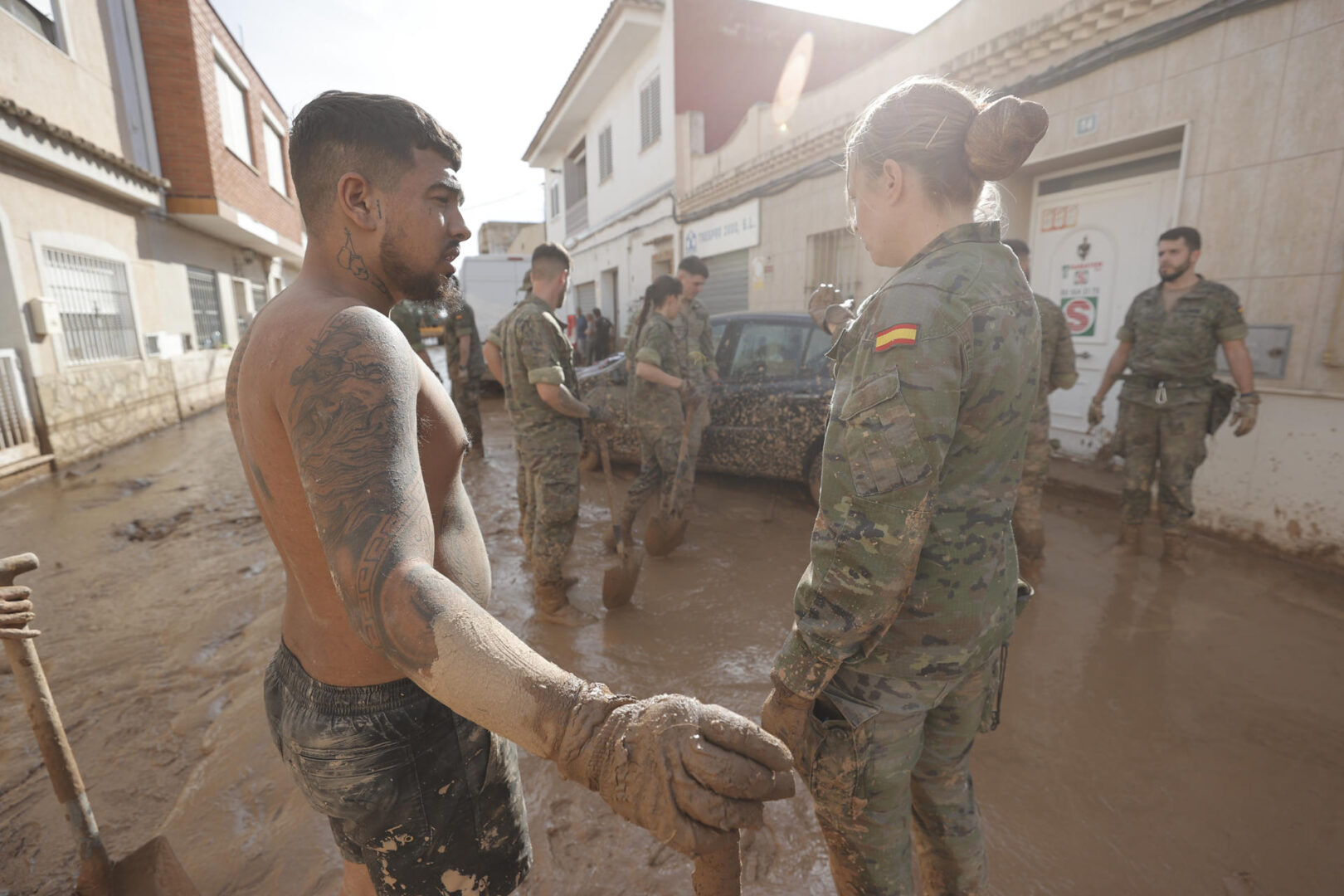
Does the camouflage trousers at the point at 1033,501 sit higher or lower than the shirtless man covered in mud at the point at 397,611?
lower

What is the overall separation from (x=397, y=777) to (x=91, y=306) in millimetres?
10160

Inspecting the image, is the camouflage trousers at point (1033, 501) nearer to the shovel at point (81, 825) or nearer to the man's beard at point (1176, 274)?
the man's beard at point (1176, 274)

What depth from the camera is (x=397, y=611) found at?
0.82 metres

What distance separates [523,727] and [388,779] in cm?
54

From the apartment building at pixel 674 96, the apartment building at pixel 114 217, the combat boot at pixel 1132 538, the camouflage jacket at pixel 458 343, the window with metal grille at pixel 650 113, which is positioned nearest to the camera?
the combat boot at pixel 1132 538

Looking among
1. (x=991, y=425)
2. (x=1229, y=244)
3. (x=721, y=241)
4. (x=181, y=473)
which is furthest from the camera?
(x=721, y=241)

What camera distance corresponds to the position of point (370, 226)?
1.14 m

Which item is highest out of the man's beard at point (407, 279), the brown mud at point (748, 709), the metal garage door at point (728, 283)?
the metal garage door at point (728, 283)

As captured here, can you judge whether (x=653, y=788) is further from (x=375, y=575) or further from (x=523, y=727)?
(x=375, y=575)

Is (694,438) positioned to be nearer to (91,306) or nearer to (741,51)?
(91,306)

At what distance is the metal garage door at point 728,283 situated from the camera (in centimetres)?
1053

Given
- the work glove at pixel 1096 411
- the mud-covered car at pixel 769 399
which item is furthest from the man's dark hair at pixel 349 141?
the work glove at pixel 1096 411

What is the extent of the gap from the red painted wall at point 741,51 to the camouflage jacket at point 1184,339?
396 inches

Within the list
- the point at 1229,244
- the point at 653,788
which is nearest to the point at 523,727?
the point at 653,788
